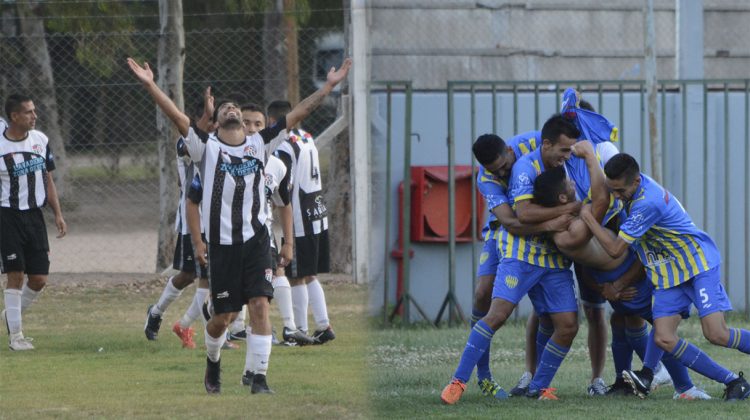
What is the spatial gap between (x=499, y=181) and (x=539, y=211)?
0.42 meters

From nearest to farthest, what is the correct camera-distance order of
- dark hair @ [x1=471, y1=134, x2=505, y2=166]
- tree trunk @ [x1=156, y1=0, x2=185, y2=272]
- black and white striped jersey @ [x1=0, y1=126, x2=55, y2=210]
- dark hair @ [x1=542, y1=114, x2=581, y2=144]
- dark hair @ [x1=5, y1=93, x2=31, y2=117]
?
dark hair @ [x1=542, y1=114, x2=581, y2=144], dark hair @ [x1=471, y1=134, x2=505, y2=166], dark hair @ [x1=5, y1=93, x2=31, y2=117], black and white striped jersey @ [x1=0, y1=126, x2=55, y2=210], tree trunk @ [x1=156, y1=0, x2=185, y2=272]

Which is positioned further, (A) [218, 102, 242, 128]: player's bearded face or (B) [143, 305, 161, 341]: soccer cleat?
(B) [143, 305, 161, 341]: soccer cleat

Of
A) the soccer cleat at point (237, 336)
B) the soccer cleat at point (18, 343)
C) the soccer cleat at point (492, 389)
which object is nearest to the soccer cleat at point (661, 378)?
the soccer cleat at point (492, 389)

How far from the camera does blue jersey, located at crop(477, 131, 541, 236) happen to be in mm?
6691

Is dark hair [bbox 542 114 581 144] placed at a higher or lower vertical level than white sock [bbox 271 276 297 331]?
higher

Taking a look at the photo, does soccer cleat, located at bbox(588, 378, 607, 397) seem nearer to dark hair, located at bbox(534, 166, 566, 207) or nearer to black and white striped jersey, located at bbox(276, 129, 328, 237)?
dark hair, located at bbox(534, 166, 566, 207)

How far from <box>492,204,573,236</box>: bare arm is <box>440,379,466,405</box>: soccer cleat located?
0.84 meters

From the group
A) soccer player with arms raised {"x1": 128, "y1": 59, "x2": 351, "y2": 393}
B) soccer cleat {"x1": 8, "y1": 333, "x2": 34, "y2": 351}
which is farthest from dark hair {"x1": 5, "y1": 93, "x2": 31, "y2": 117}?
soccer player with arms raised {"x1": 128, "y1": 59, "x2": 351, "y2": 393}

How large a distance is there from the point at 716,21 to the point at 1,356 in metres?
7.22

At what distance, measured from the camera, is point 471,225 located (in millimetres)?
10844

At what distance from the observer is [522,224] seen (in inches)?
255

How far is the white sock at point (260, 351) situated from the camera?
6.50 m

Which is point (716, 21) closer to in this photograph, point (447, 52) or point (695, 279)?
point (447, 52)

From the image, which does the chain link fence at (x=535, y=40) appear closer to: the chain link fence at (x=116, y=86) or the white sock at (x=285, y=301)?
the chain link fence at (x=116, y=86)
